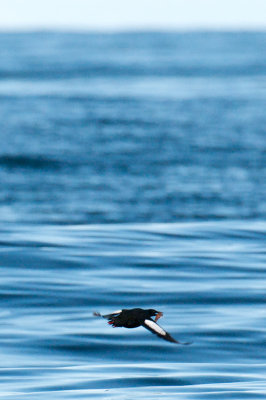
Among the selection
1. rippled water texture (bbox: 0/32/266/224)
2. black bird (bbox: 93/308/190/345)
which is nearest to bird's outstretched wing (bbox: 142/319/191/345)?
black bird (bbox: 93/308/190/345)

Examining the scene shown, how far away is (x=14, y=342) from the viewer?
30.1 feet

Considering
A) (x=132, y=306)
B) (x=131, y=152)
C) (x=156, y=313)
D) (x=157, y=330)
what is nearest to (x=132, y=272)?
(x=132, y=306)

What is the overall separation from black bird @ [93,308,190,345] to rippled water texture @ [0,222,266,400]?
1.73 meters

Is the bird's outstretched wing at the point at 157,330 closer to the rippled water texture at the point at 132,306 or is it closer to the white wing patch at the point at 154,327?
the white wing patch at the point at 154,327

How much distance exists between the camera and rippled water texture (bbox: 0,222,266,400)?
Answer: 8.20 m

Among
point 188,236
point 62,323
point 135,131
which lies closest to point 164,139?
point 135,131

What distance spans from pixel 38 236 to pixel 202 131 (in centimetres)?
2356

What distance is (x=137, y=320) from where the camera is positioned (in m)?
6.03

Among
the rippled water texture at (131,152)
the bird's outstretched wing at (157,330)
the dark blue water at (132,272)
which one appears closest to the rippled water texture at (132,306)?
the dark blue water at (132,272)

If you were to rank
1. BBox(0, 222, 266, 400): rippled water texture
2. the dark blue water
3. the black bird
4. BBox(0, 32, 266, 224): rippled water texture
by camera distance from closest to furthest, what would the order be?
1. the black bird
2. BBox(0, 222, 266, 400): rippled water texture
3. the dark blue water
4. BBox(0, 32, 266, 224): rippled water texture

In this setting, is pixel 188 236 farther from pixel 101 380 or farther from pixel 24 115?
pixel 24 115

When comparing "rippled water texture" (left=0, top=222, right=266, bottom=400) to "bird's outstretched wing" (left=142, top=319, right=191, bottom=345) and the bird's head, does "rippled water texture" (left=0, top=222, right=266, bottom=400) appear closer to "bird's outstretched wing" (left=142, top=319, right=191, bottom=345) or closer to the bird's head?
the bird's head

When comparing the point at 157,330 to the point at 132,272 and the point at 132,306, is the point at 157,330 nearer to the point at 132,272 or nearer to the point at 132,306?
the point at 132,306

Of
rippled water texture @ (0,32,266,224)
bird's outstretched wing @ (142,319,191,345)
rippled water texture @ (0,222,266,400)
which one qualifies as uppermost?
rippled water texture @ (0,32,266,224)
